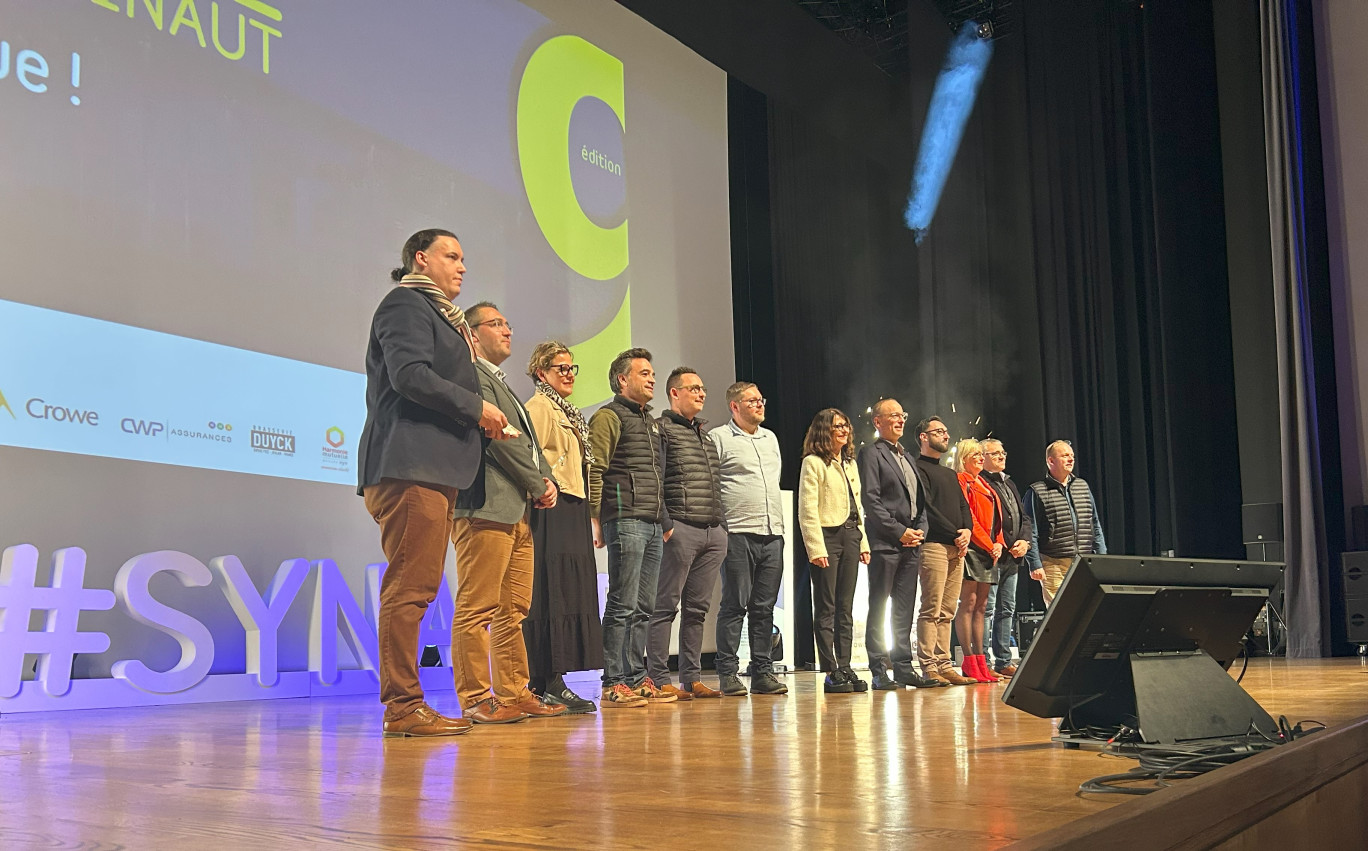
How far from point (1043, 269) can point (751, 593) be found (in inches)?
177

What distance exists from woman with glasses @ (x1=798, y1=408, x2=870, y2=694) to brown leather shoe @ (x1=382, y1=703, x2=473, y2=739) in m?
2.18

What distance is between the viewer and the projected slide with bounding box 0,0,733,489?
4359 mm

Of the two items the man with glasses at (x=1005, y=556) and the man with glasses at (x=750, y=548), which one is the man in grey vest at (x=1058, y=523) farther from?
the man with glasses at (x=750, y=548)

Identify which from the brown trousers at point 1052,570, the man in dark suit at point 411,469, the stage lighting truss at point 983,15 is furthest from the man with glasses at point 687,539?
the stage lighting truss at point 983,15

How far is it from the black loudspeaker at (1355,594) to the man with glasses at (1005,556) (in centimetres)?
191

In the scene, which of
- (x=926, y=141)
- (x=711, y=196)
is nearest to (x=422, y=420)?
(x=711, y=196)

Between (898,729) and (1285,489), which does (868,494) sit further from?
(1285,489)

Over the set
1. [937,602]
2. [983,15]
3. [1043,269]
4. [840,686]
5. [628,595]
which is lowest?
[840,686]

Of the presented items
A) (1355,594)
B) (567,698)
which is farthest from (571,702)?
(1355,594)

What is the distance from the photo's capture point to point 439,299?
2.95 metres

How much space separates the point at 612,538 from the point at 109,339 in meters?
2.10

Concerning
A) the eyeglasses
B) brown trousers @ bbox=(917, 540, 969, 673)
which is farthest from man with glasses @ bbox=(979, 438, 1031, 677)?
the eyeglasses

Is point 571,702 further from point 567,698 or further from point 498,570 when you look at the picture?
point 498,570

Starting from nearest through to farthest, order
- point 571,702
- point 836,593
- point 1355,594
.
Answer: point 571,702, point 836,593, point 1355,594
